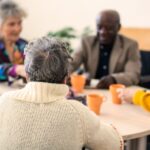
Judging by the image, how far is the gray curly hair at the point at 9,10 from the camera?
2.54m

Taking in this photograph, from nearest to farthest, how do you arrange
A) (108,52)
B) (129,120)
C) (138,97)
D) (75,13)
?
(129,120) < (138,97) < (108,52) < (75,13)

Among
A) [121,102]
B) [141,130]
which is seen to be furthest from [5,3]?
[141,130]

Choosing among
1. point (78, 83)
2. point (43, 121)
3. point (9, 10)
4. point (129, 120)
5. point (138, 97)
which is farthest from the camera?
point (9, 10)

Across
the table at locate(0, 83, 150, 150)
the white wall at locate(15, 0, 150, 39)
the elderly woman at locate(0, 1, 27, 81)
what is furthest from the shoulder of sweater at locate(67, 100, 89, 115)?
the white wall at locate(15, 0, 150, 39)

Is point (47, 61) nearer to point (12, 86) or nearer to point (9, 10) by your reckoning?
point (12, 86)

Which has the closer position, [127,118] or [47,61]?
[47,61]

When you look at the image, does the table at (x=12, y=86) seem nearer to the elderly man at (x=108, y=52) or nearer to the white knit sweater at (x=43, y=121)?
the elderly man at (x=108, y=52)

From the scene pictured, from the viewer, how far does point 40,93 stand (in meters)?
1.16

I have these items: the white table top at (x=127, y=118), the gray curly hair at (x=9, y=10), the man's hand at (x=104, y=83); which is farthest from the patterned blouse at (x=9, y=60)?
the white table top at (x=127, y=118)

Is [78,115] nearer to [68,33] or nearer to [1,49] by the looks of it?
[1,49]

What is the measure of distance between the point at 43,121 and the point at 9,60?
1544mm

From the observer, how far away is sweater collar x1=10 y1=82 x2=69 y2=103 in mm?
1151

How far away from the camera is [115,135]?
51.7 inches

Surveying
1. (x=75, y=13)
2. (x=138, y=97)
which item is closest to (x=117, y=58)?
(x=138, y=97)
